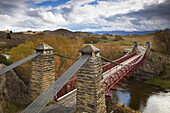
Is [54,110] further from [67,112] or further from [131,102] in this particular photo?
[131,102]

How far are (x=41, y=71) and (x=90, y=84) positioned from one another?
9.89 ft

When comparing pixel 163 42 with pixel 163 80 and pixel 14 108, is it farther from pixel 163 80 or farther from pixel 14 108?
pixel 14 108

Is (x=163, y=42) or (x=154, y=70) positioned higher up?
(x=163, y=42)

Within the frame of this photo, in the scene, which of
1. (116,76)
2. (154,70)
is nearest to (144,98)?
(116,76)

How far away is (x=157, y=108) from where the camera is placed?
513 inches

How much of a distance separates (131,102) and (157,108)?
258cm

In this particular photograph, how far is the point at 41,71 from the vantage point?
20.6ft

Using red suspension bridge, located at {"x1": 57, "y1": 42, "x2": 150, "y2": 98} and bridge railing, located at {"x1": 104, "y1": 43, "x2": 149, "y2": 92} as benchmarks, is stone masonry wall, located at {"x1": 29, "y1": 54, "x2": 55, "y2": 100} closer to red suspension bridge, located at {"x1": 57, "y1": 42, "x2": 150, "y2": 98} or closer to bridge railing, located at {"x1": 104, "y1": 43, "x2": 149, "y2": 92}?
red suspension bridge, located at {"x1": 57, "y1": 42, "x2": 150, "y2": 98}

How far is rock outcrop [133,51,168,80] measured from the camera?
2329 centimetres

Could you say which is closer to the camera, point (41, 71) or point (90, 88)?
point (90, 88)

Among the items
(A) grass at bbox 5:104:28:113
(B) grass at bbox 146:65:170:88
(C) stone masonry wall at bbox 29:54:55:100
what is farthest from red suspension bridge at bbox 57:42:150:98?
(B) grass at bbox 146:65:170:88

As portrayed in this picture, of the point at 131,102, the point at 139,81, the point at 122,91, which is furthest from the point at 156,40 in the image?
the point at 131,102

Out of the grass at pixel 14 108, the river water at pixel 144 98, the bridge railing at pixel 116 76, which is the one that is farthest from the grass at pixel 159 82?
the grass at pixel 14 108

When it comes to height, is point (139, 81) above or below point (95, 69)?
below
